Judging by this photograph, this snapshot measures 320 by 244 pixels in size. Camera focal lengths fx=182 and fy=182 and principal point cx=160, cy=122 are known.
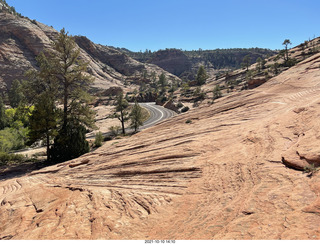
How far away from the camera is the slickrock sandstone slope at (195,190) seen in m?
5.10

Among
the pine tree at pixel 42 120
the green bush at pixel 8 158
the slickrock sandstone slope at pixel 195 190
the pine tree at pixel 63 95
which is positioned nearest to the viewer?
the slickrock sandstone slope at pixel 195 190

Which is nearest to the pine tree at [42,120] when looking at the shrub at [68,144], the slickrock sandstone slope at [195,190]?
the shrub at [68,144]

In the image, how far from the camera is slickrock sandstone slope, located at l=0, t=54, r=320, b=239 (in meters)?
5.10

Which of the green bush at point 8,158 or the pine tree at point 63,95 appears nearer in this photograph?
the pine tree at point 63,95

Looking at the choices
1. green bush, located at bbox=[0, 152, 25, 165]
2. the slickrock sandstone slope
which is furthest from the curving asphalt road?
the slickrock sandstone slope

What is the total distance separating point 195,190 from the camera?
705cm

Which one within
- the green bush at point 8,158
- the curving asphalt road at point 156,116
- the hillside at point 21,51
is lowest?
the green bush at point 8,158

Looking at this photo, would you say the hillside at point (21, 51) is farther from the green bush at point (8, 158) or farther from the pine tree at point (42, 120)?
the pine tree at point (42, 120)

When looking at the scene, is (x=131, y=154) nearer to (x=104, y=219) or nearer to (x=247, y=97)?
(x=104, y=219)

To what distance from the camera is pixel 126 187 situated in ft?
28.2

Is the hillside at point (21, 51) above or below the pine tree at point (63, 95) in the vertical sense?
above

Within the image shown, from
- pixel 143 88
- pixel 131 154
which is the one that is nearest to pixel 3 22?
pixel 143 88

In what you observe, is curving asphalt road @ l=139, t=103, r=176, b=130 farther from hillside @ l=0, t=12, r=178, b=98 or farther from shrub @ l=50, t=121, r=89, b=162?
hillside @ l=0, t=12, r=178, b=98

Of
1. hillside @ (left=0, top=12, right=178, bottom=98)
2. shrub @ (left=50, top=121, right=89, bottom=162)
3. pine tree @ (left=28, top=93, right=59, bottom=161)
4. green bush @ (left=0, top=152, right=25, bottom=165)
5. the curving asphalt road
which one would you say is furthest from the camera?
hillside @ (left=0, top=12, right=178, bottom=98)
